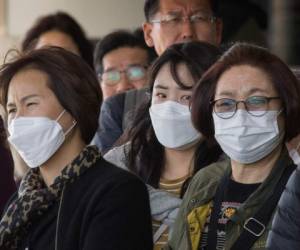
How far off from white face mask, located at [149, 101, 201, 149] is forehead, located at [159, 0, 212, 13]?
124 cm

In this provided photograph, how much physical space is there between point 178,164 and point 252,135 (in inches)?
26.4

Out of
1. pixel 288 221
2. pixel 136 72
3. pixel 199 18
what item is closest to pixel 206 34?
pixel 199 18

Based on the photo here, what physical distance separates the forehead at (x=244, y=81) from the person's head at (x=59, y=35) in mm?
2731

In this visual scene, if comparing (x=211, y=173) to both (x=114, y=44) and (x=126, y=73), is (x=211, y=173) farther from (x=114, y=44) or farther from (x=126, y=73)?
(x=114, y=44)

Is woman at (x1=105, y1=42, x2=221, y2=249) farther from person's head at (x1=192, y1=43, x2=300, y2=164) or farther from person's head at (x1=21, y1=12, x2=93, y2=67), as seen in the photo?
person's head at (x1=21, y1=12, x2=93, y2=67)

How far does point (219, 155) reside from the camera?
4582 millimetres

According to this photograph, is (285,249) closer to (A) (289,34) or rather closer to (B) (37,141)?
(B) (37,141)

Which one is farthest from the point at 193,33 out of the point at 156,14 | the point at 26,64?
the point at 26,64

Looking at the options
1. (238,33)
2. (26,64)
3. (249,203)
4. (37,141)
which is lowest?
(238,33)

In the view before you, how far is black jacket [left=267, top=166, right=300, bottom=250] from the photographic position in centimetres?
340

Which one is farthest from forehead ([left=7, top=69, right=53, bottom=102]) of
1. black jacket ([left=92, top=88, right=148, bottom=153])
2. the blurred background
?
the blurred background

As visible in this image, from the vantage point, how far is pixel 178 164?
4.59 m

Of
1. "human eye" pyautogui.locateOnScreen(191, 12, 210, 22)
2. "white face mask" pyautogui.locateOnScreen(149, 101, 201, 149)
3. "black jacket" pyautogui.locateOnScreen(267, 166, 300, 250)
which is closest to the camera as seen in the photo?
"black jacket" pyautogui.locateOnScreen(267, 166, 300, 250)

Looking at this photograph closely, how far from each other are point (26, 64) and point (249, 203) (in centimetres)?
104
